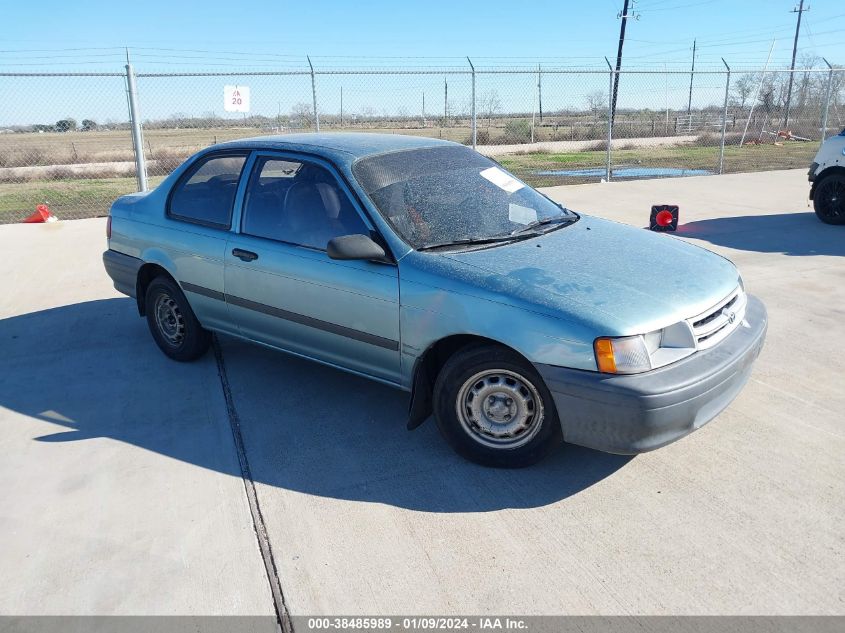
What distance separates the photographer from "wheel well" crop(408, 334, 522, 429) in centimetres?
368

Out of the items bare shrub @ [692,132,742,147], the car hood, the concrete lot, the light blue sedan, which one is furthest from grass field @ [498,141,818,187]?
the concrete lot

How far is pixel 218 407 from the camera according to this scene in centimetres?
448

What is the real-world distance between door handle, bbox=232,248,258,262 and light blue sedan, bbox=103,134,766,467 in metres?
0.01

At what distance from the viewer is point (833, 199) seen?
9.66m

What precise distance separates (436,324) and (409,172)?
113 cm

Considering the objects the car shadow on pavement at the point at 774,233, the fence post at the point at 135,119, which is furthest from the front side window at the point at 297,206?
the fence post at the point at 135,119

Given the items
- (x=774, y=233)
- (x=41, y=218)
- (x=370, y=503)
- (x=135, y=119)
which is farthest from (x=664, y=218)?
(x=41, y=218)

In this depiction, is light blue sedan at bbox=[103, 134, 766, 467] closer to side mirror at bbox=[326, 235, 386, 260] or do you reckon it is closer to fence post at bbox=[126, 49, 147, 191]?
side mirror at bbox=[326, 235, 386, 260]

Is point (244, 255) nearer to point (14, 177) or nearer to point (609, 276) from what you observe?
point (609, 276)

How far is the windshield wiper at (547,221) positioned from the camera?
13.7 ft

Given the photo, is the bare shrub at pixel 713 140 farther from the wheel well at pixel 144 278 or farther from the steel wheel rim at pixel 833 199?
the wheel well at pixel 144 278

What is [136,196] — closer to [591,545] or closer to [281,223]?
[281,223]

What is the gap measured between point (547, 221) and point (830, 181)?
283 inches
